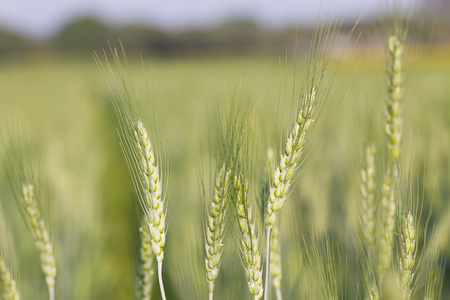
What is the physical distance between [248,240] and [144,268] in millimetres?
317

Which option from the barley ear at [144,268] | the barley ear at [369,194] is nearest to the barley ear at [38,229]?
the barley ear at [144,268]

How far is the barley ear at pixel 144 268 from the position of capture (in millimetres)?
1045

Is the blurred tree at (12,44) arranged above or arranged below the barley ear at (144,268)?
below

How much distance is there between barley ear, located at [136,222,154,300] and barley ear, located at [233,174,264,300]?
257mm

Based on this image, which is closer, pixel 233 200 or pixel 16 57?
pixel 233 200

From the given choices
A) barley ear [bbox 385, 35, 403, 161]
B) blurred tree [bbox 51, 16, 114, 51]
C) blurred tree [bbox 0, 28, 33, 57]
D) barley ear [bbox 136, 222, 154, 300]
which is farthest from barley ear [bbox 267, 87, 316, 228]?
blurred tree [bbox 0, 28, 33, 57]

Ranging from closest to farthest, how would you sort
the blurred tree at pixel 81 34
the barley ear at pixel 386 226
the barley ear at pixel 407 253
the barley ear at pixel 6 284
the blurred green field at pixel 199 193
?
the barley ear at pixel 407 253, the barley ear at pixel 6 284, the barley ear at pixel 386 226, the blurred green field at pixel 199 193, the blurred tree at pixel 81 34

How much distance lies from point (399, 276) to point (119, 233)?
235 centimetres

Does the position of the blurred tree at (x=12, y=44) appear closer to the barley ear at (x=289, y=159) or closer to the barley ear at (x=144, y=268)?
the barley ear at (x=144, y=268)

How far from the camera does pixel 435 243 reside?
3.50 ft

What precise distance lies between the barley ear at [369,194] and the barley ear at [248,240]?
37 centimetres

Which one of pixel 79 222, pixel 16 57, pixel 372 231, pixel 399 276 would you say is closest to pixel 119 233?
pixel 79 222

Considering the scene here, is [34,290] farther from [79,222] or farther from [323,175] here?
[323,175]

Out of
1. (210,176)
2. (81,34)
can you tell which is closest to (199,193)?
(210,176)
